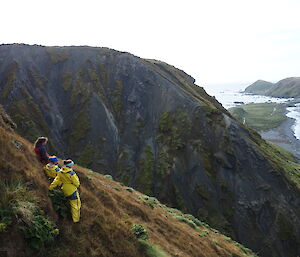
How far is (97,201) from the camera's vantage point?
13555 millimetres

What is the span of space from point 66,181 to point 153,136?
4317cm

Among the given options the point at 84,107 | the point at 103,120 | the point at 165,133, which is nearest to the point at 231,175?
the point at 165,133

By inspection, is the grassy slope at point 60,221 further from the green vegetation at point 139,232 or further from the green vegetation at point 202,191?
the green vegetation at point 202,191

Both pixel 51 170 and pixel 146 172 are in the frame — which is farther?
pixel 146 172

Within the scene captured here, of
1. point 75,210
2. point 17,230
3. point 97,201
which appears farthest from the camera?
point 97,201

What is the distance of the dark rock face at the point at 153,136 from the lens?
141ft

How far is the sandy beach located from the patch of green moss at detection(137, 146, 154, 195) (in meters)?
66.5

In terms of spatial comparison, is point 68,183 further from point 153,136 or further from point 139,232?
point 153,136

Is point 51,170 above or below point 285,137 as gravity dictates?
above

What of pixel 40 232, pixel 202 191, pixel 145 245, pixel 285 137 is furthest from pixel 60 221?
pixel 285 137

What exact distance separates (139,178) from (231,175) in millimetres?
15784

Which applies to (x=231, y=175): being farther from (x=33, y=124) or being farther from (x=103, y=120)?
(x=33, y=124)

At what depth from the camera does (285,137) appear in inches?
4811

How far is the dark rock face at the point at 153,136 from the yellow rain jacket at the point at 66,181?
115ft
